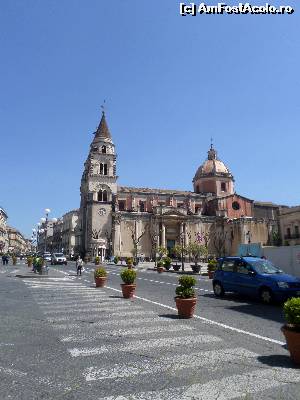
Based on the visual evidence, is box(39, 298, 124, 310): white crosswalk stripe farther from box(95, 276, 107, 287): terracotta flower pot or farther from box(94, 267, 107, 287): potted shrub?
box(95, 276, 107, 287): terracotta flower pot

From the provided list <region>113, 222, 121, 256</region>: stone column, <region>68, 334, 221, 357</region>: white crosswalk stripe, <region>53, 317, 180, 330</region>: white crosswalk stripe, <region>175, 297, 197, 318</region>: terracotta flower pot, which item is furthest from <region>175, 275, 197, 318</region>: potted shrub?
<region>113, 222, 121, 256</region>: stone column

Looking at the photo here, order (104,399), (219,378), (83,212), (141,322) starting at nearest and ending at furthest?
1. (104,399)
2. (219,378)
3. (141,322)
4. (83,212)

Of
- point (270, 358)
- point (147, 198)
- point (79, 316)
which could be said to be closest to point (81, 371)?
point (270, 358)

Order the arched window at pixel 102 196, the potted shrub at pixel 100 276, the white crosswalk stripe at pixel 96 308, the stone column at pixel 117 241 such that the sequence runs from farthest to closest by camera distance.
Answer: the arched window at pixel 102 196 < the stone column at pixel 117 241 < the potted shrub at pixel 100 276 < the white crosswalk stripe at pixel 96 308

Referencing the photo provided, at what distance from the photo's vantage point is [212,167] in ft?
251

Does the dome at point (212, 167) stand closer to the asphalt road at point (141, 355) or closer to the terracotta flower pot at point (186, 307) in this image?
the asphalt road at point (141, 355)

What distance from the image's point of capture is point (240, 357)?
20.1ft

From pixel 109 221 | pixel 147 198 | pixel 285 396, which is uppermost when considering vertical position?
pixel 147 198

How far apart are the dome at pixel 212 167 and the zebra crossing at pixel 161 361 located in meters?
68.2

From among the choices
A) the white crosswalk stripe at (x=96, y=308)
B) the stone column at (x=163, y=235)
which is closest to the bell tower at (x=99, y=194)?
the stone column at (x=163, y=235)

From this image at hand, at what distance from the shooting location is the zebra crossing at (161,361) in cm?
463

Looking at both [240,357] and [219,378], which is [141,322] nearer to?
[240,357]

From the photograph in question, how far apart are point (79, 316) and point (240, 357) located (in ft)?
16.6

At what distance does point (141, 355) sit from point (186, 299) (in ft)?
12.3
